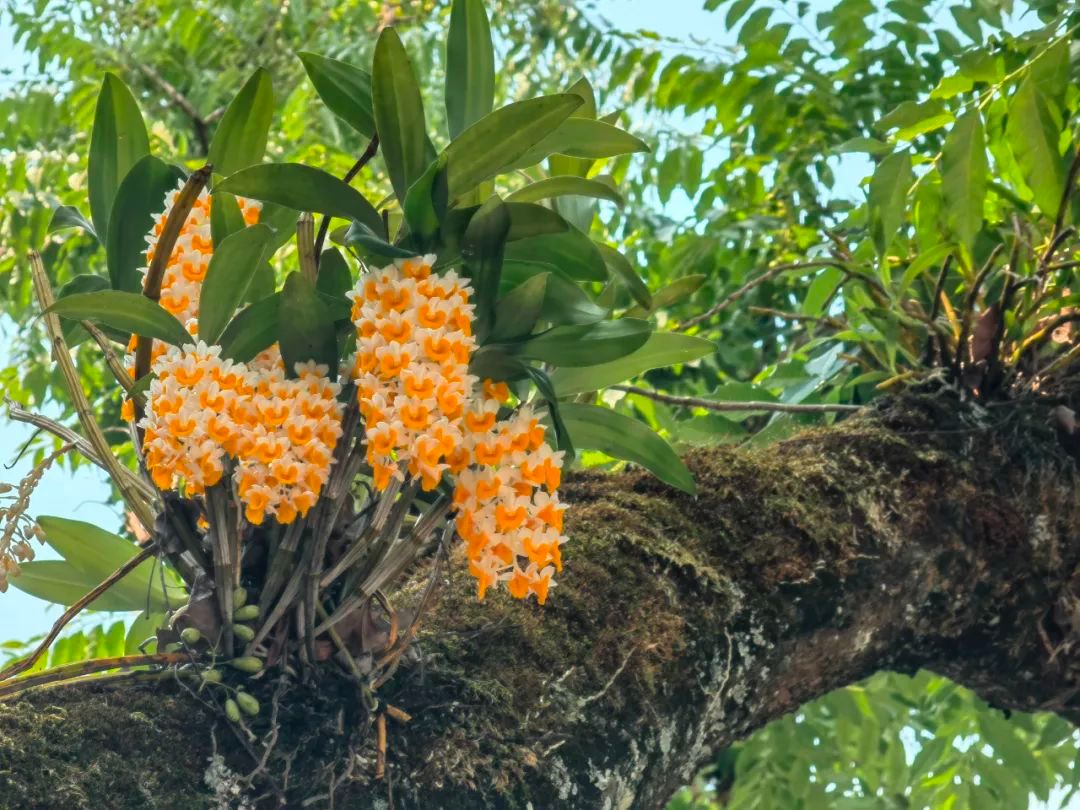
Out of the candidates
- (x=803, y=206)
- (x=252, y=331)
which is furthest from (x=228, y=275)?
(x=803, y=206)

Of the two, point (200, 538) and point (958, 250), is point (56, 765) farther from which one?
point (958, 250)

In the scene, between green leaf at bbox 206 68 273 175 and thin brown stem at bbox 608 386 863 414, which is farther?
thin brown stem at bbox 608 386 863 414

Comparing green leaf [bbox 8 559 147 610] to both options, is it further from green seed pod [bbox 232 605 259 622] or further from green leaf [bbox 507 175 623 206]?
green leaf [bbox 507 175 623 206]

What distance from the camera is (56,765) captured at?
0.87m

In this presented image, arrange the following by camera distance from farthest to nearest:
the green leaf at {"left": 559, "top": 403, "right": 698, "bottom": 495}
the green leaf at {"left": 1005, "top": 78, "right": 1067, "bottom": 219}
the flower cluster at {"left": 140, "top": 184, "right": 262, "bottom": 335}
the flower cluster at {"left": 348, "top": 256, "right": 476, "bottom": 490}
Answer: the green leaf at {"left": 1005, "top": 78, "right": 1067, "bottom": 219}
the green leaf at {"left": 559, "top": 403, "right": 698, "bottom": 495}
the flower cluster at {"left": 140, "top": 184, "right": 262, "bottom": 335}
the flower cluster at {"left": 348, "top": 256, "right": 476, "bottom": 490}

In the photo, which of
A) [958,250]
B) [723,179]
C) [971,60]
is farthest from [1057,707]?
[723,179]

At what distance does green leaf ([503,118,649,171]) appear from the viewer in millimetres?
970

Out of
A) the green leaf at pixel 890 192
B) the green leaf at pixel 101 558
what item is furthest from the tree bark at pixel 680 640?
the green leaf at pixel 890 192

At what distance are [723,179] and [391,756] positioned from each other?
6.88 ft

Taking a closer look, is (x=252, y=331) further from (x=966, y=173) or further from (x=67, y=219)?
(x=966, y=173)

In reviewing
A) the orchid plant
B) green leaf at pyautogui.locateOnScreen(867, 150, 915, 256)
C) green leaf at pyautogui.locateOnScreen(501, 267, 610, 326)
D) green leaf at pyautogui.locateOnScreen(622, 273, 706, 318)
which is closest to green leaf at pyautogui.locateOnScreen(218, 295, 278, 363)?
the orchid plant

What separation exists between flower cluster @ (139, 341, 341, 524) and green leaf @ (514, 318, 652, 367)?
181 mm

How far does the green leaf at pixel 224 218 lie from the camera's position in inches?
38.2

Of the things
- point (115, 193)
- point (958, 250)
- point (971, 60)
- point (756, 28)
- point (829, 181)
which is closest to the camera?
point (115, 193)
